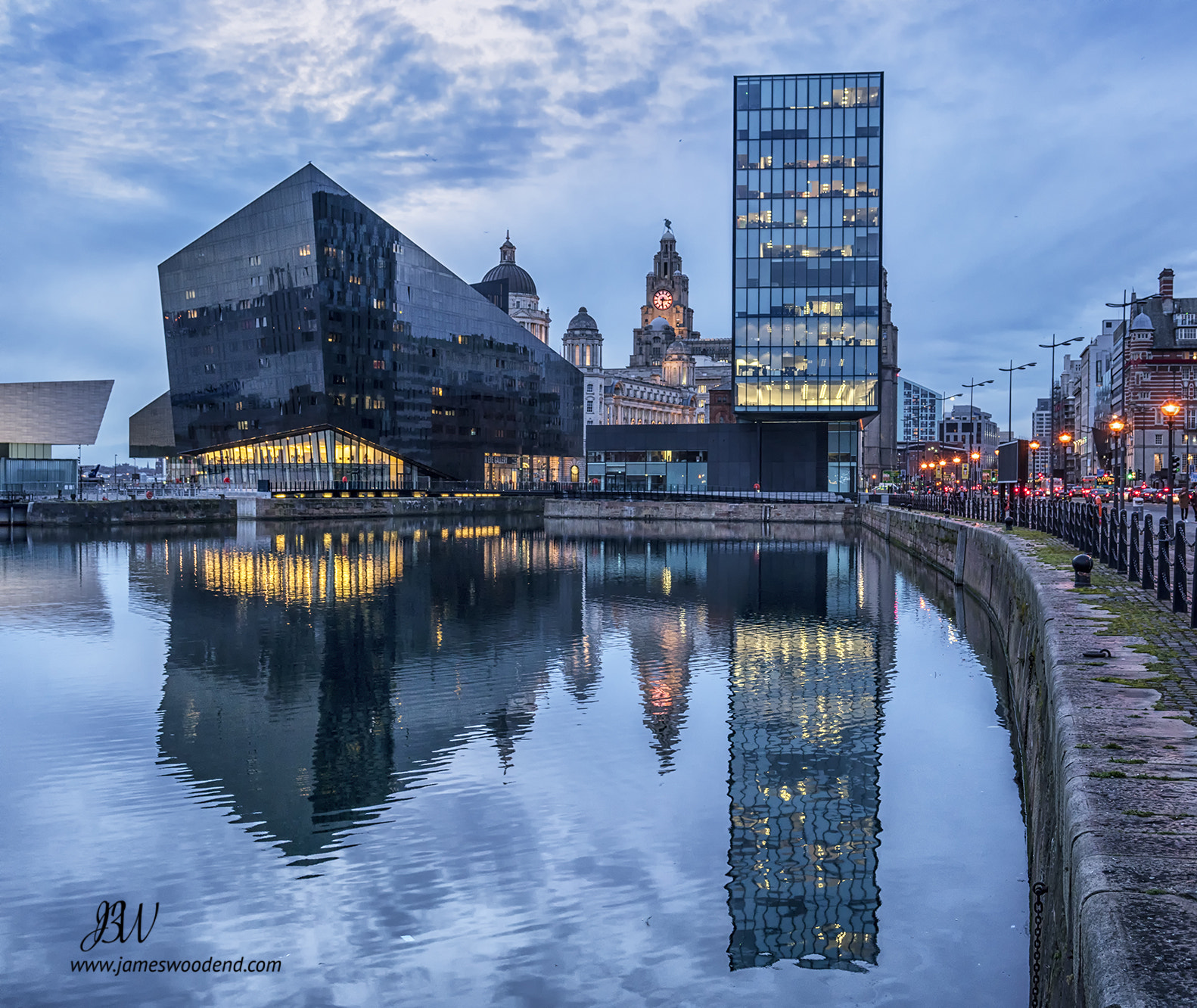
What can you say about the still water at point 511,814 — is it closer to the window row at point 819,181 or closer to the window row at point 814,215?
the window row at point 814,215

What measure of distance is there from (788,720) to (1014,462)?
27.1m

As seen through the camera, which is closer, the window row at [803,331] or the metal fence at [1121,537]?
the metal fence at [1121,537]

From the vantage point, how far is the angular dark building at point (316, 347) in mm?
101062

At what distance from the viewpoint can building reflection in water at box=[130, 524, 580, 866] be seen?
52.7 ft

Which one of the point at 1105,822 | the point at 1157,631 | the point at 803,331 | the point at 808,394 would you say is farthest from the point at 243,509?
the point at 1105,822

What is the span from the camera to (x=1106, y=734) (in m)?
9.04

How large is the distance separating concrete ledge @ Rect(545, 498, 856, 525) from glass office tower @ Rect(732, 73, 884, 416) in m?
8.93

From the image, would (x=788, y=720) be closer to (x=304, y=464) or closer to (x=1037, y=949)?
(x=1037, y=949)

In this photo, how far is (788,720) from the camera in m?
20.1

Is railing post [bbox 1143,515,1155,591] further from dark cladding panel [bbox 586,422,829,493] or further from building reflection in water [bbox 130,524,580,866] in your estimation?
dark cladding panel [bbox 586,422,829,493]

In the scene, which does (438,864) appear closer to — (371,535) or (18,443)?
(371,535)

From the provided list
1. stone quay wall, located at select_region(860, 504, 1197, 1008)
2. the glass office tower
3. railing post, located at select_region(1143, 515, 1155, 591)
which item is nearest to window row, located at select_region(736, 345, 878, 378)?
the glass office tower

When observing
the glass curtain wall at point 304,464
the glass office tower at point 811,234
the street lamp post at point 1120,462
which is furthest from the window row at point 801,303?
the glass curtain wall at point 304,464

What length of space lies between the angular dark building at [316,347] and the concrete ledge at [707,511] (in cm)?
2235
